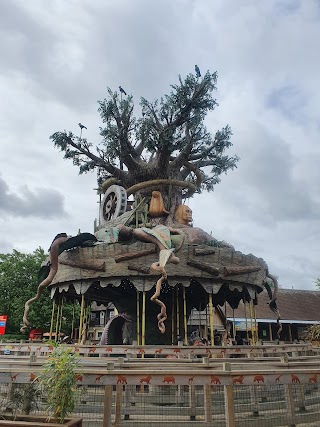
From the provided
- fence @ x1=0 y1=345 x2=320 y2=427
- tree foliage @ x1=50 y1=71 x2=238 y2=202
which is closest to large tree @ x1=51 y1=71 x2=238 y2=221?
tree foliage @ x1=50 y1=71 x2=238 y2=202

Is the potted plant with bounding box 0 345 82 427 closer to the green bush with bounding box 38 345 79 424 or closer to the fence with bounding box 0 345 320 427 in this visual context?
the green bush with bounding box 38 345 79 424

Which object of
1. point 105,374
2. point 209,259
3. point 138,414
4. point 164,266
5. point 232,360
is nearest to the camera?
point 105,374

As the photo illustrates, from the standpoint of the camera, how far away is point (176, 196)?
65.1 ft

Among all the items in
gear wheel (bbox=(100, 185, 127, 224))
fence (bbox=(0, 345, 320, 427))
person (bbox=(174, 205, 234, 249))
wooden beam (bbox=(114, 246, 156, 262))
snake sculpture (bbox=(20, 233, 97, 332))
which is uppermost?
gear wheel (bbox=(100, 185, 127, 224))

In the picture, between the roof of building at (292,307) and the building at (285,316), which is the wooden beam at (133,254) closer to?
the building at (285,316)

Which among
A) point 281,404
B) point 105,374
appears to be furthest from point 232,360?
point 105,374

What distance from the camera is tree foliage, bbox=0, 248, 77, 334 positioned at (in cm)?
3184

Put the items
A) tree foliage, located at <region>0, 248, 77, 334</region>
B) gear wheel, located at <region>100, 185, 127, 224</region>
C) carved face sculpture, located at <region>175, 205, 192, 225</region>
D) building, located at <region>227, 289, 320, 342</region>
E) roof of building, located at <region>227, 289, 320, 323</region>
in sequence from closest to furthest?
1. gear wheel, located at <region>100, 185, 127, 224</region>
2. carved face sculpture, located at <region>175, 205, 192, 225</region>
3. building, located at <region>227, 289, 320, 342</region>
4. roof of building, located at <region>227, 289, 320, 323</region>
5. tree foliage, located at <region>0, 248, 77, 334</region>

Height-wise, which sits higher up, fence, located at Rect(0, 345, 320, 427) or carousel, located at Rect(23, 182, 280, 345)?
carousel, located at Rect(23, 182, 280, 345)

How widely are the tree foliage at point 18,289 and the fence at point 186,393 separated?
26667mm

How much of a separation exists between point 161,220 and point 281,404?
12.9m

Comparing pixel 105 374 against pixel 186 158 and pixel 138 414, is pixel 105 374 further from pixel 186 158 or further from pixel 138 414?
pixel 186 158

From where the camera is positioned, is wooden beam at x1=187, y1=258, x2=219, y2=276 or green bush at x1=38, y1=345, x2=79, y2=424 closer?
green bush at x1=38, y1=345, x2=79, y2=424

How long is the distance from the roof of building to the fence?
24.6 m
